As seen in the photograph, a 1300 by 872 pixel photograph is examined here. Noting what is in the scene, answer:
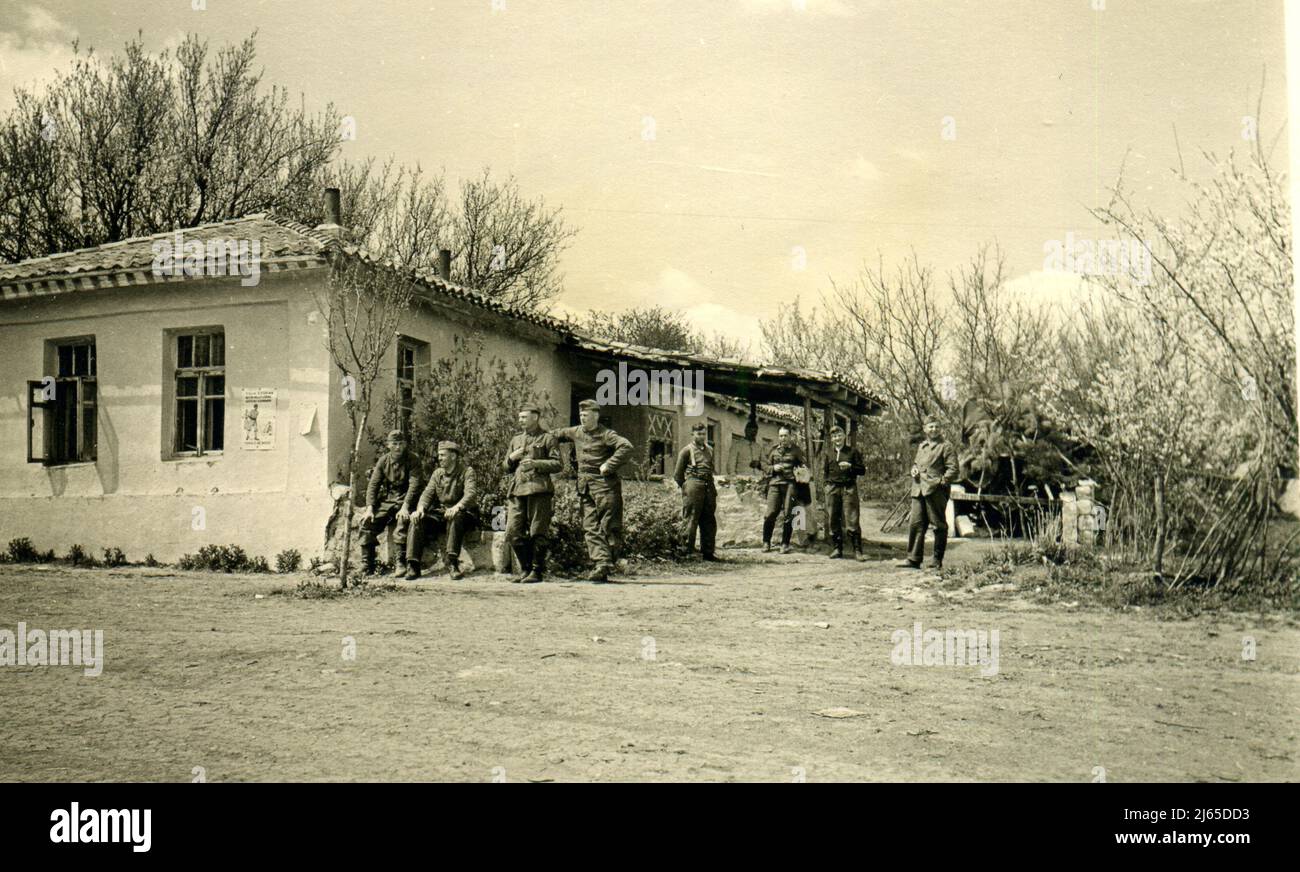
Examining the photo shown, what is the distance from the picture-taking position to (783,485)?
4.91 metres

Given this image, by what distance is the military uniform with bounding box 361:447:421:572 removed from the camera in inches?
183

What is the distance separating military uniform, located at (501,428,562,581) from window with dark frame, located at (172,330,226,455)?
5.10ft

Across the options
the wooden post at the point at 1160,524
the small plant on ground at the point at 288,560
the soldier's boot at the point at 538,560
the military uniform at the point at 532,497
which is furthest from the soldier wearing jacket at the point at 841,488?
the small plant on ground at the point at 288,560

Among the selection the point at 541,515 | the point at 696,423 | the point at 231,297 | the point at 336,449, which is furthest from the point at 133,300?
the point at 696,423

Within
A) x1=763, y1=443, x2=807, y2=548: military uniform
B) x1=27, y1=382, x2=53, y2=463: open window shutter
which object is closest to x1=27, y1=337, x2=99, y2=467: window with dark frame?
x1=27, y1=382, x2=53, y2=463: open window shutter

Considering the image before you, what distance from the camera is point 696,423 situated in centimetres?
519

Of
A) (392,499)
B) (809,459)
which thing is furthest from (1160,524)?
(392,499)

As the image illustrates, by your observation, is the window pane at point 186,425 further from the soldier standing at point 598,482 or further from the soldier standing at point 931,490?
the soldier standing at point 931,490

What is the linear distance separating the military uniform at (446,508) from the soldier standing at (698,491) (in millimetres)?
1137

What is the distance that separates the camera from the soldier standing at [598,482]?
4.82 m

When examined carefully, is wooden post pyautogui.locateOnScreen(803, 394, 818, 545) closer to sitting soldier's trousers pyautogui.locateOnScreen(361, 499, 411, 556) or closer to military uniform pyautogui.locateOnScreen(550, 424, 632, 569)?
military uniform pyautogui.locateOnScreen(550, 424, 632, 569)

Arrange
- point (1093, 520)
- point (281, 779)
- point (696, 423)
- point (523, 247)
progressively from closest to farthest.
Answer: point (281, 779), point (1093, 520), point (523, 247), point (696, 423)
